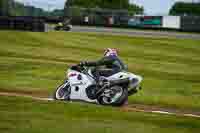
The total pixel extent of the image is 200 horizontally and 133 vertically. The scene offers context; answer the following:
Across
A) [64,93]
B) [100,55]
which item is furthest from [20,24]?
[64,93]

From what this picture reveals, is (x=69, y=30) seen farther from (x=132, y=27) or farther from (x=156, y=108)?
(x=156, y=108)

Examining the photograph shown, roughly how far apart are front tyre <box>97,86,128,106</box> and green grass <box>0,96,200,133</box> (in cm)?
61

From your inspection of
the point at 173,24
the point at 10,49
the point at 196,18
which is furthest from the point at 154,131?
the point at 173,24

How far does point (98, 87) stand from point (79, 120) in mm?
2891

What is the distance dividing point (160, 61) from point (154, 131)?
19.6 meters

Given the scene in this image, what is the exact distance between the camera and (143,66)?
1083 inches

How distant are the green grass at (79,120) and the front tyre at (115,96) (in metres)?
0.61

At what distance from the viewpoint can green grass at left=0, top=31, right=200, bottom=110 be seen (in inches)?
740

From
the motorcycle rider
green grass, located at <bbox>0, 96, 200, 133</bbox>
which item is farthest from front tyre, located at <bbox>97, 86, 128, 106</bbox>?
green grass, located at <bbox>0, 96, 200, 133</bbox>

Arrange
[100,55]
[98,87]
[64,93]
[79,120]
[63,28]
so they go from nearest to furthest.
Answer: [79,120]
[98,87]
[64,93]
[100,55]
[63,28]

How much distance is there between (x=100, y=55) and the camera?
105ft

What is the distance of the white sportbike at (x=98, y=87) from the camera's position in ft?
47.0

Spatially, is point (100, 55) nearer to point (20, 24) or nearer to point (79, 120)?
point (20, 24)

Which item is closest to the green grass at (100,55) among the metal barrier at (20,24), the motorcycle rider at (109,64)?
the metal barrier at (20,24)
